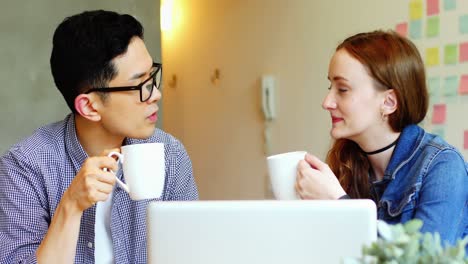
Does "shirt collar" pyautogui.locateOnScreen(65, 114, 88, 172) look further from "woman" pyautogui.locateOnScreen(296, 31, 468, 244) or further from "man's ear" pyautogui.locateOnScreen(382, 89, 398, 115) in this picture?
"man's ear" pyautogui.locateOnScreen(382, 89, 398, 115)

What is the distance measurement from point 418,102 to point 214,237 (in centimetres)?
81

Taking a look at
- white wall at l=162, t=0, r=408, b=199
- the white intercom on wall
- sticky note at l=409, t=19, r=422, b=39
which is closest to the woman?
sticky note at l=409, t=19, r=422, b=39

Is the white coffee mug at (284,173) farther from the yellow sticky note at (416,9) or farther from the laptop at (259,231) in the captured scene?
the yellow sticky note at (416,9)

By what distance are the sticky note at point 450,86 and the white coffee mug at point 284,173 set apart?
1.43 metres

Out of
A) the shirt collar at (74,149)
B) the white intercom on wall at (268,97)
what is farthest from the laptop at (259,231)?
the white intercom on wall at (268,97)

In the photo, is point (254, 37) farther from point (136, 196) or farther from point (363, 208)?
point (363, 208)

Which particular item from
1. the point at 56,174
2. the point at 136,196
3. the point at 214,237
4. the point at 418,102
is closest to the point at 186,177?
the point at 56,174

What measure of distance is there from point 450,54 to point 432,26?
0.46 feet

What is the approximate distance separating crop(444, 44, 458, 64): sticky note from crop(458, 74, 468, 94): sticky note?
0.07m

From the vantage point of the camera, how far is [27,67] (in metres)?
2.91

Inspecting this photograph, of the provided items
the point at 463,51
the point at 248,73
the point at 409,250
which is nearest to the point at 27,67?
the point at 248,73

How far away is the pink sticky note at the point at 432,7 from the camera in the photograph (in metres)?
2.46

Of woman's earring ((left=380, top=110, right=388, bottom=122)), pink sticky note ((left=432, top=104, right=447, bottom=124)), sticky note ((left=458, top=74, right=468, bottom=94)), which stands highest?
woman's earring ((left=380, top=110, right=388, bottom=122))

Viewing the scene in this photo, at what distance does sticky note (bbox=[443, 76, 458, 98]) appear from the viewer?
240 cm
